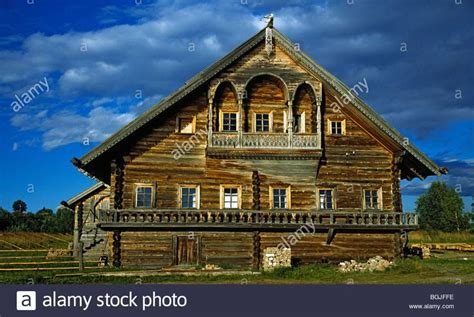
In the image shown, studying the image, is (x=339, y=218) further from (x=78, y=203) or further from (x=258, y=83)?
(x=78, y=203)

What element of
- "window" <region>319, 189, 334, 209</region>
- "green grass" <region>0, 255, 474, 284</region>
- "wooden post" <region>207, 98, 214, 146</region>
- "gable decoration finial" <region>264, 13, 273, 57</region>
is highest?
"gable decoration finial" <region>264, 13, 273, 57</region>

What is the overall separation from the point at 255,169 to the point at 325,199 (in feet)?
13.5

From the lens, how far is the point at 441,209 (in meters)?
101

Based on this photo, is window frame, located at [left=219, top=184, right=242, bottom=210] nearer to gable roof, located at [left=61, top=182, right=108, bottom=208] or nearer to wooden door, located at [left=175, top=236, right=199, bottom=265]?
wooden door, located at [left=175, top=236, right=199, bottom=265]

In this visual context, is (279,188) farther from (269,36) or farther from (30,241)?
(30,241)

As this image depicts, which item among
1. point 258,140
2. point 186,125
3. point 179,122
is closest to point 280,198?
point 258,140

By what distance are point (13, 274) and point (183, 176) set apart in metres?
9.13

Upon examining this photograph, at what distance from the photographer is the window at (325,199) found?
86.6 ft

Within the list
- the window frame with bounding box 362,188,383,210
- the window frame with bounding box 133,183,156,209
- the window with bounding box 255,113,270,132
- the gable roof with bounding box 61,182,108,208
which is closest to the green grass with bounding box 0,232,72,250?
the gable roof with bounding box 61,182,108,208

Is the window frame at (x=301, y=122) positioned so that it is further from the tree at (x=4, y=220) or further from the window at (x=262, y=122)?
the tree at (x=4, y=220)

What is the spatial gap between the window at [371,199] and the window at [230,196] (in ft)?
22.8

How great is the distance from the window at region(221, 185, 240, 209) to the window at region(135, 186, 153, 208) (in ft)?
12.3

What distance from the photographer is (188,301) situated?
511 inches

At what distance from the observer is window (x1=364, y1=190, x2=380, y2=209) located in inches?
1056
